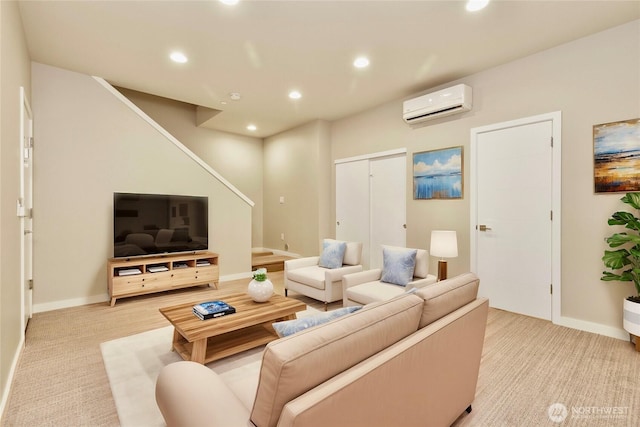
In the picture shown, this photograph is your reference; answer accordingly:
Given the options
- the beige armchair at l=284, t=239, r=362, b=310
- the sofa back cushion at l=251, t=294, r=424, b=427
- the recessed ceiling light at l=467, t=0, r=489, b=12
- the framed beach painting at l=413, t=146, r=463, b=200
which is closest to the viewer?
the sofa back cushion at l=251, t=294, r=424, b=427

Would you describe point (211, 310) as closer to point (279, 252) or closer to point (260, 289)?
point (260, 289)

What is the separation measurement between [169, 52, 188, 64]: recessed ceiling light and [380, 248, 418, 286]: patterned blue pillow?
10.2 feet

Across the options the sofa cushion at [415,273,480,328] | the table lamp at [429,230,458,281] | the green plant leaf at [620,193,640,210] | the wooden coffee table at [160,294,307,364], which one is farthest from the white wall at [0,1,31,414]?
the green plant leaf at [620,193,640,210]

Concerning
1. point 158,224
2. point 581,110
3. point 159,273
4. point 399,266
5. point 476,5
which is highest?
point 476,5

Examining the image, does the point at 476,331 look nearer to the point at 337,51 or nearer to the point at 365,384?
the point at 365,384

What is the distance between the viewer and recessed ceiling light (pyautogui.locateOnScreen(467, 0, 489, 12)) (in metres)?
2.50

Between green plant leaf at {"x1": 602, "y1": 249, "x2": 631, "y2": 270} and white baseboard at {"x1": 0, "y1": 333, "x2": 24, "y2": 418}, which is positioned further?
green plant leaf at {"x1": 602, "y1": 249, "x2": 631, "y2": 270}

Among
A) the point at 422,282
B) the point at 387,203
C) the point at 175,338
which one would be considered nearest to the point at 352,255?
the point at 422,282

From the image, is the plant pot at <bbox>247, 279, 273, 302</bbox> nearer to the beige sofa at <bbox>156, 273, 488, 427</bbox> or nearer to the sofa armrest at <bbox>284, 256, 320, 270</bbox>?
the beige sofa at <bbox>156, 273, 488, 427</bbox>

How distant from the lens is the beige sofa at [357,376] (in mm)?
932

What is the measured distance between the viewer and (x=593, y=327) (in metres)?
3.02

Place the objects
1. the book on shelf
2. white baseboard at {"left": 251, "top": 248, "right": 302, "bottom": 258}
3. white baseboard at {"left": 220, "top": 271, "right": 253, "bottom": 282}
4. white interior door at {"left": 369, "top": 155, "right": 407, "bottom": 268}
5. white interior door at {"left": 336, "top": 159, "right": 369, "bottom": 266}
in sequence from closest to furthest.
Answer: the book on shelf → white interior door at {"left": 369, "top": 155, "right": 407, "bottom": 268} → white baseboard at {"left": 220, "top": 271, "right": 253, "bottom": 282} → white interior door at {"left": 336, "top": 159, "right": 369, "bottom": 266} → white baseboard at {"left": 251, "top": 248, "right": 302, "bottom": 258}

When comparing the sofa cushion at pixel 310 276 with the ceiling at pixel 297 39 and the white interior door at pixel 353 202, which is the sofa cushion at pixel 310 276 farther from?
the ceiling at pixel 297 39

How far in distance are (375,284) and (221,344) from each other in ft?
5.35
